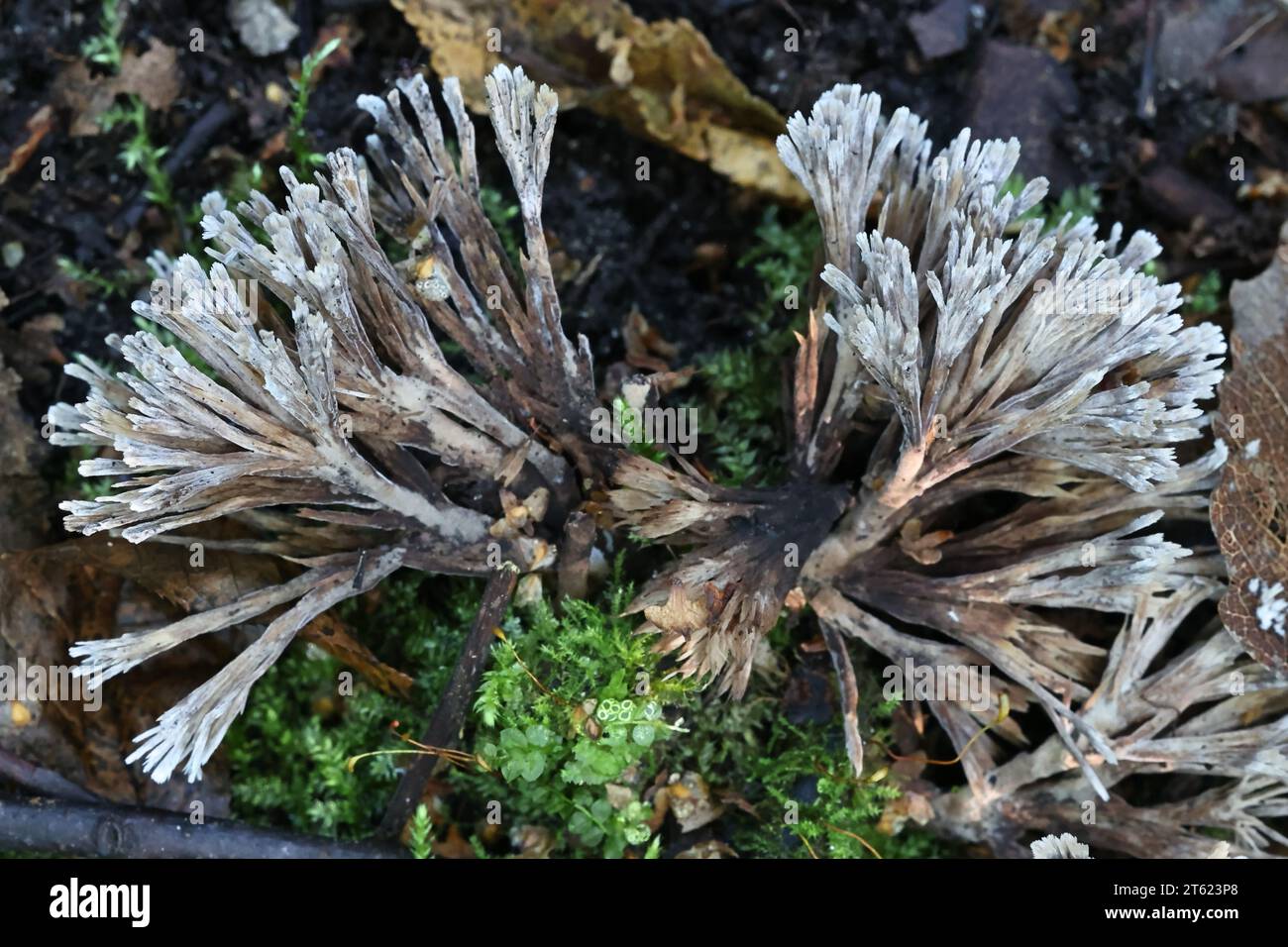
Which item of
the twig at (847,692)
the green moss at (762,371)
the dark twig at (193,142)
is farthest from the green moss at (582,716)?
the dark twig at (193,142)

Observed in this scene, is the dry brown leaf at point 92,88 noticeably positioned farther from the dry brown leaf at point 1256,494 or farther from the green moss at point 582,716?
the dry brown leaf at point 1256,494

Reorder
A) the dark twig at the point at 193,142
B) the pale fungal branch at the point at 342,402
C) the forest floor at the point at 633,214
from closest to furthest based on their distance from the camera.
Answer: the pale fungal branch at the point at 342,402 < the forest floor at the point at 633,214 < the dark twig at the point at 193,142

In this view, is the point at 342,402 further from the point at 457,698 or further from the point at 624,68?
the point at 624,68

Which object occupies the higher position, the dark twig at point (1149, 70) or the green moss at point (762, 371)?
the dark twig at point (1149, 70)

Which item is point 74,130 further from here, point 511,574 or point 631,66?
point 511,574

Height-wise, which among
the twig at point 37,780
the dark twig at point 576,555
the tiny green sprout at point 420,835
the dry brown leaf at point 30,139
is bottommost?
the tiny green sprout at point 420,835

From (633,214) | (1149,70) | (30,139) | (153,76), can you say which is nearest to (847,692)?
(633,214)

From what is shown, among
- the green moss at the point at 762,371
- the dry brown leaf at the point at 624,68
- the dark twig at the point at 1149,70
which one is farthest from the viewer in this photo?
the dark twig at the point at 1149,70
